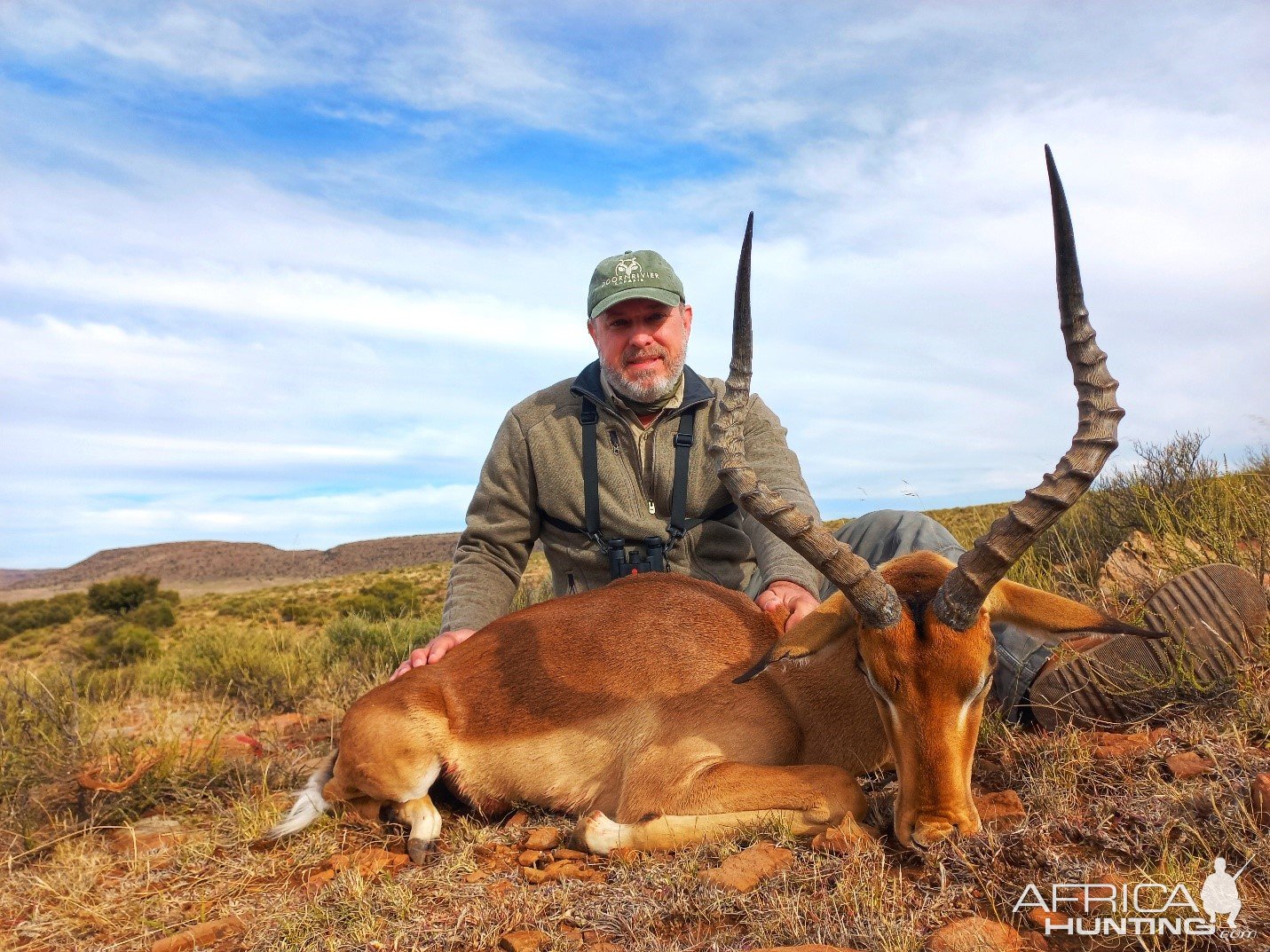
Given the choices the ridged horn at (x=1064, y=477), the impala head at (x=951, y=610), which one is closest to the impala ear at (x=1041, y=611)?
the impala head at (x=951, y=610)

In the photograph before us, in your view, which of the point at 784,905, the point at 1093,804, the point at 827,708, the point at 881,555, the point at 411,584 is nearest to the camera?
the point at 784,905

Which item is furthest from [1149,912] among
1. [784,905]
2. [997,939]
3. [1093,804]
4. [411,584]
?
[411,584]

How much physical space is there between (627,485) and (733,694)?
8.55ft

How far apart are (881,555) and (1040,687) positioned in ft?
5.05

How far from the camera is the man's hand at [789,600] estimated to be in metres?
5.18

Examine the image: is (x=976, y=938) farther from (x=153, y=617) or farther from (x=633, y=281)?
(x=153, y=617)

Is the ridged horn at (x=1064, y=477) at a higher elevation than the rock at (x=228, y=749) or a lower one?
higher

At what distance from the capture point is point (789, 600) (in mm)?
5371

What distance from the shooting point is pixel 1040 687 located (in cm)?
489

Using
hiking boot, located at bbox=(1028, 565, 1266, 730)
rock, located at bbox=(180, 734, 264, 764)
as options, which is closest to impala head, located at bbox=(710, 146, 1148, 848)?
hiking boot, located at bbox=(1028, 565, 1266, 730)

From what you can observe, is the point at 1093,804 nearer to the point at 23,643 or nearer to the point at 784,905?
the point at 784,905

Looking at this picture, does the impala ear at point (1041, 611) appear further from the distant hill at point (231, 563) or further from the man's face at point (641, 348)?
the distant hill at point (231, 563)

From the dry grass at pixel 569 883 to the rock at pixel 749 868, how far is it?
64mm

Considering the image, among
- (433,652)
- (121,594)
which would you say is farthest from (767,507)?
(121,594)
